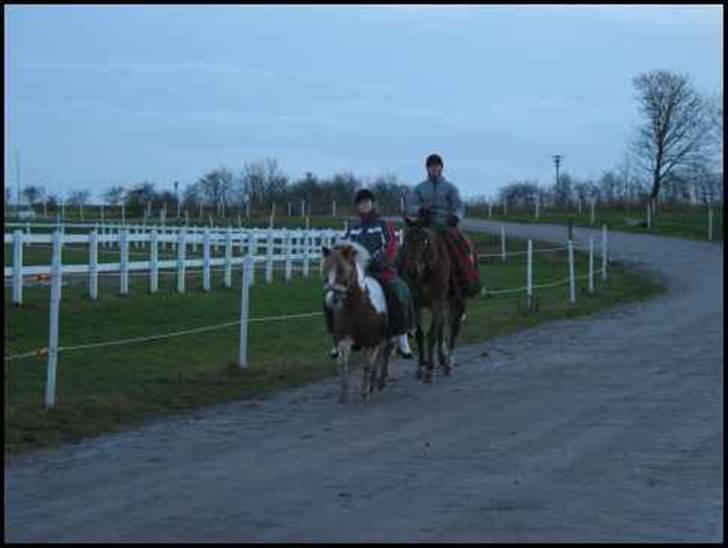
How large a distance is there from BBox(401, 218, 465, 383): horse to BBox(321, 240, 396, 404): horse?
141cm

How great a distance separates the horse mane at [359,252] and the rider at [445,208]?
216 centimetres

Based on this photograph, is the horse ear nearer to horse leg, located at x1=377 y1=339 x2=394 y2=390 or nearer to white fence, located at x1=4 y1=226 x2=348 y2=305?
horse leg, located at x1=377 y1=339 x2=394 y2=390

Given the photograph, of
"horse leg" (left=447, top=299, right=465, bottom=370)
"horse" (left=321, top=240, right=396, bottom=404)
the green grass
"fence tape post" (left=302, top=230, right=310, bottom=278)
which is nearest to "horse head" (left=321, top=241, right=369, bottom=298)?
"horse" (left=321, top=240, right=396, bottom=404)

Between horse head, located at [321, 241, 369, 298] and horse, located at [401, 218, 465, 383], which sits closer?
horse head, located at [321, 241, 369, 298]

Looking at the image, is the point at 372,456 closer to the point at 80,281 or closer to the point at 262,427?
the point at 262,427

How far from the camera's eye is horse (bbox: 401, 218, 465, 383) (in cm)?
1491

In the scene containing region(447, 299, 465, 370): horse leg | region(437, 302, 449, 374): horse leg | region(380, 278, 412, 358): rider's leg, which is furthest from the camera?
region(447, 299, 465, 370): horse leg

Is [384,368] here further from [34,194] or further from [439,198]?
[34,194]

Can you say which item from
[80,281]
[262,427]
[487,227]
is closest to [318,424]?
[262,427]

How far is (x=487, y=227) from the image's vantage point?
214 feet

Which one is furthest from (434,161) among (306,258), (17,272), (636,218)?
(636,218)

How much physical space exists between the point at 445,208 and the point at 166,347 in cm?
508

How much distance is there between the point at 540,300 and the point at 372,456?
19.0 metres

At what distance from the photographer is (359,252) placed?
13.2 m
